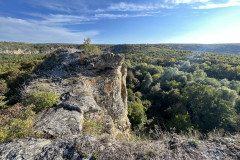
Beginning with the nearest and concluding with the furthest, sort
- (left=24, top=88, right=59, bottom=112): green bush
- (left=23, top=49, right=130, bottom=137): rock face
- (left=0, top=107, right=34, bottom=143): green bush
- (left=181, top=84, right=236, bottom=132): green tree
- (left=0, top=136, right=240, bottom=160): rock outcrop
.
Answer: (left=0, top=136, right=240, bottom=160): rock outcrop
(left=0, top=107, right=34, bottom=143): green bush
(left=23, top=49, right=130, bottom=137): rock face
(left=24, top=88, right=59, bottom=112): green bush
(left=181, top=84, right=236, bottom=132): green tree

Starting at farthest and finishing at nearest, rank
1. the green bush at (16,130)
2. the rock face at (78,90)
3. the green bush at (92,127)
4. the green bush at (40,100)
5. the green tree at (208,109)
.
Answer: the green tree at (208,109) < the green bush at (40,100) < the green bush at (92,127) < the rock face at (78,90) < the green bush at (16,130)

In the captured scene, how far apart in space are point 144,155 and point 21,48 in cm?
9338

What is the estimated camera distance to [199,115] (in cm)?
1759

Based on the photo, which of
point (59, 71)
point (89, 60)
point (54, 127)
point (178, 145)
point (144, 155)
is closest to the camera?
point (144, 155)

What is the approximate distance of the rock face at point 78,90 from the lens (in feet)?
16.1

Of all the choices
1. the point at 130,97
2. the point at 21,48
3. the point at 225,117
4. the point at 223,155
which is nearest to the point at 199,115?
the point at 225,117

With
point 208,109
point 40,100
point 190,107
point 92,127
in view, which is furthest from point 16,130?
point 190,107

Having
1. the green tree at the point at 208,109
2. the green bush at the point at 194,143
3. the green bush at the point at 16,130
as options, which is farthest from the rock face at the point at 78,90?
the green tree at the point at 208,109

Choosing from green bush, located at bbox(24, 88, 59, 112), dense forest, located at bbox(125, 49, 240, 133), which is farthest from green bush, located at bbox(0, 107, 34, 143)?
dense forest, located at bbox(125, 49, 240, 133)

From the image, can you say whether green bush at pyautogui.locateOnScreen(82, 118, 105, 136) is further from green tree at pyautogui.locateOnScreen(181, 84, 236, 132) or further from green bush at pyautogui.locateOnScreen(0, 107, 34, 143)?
green tree at pyautogui.locateOnScreen(181, 84, 236, 132)

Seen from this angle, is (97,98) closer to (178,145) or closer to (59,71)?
→ (59,71)

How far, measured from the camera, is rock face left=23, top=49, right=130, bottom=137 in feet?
16.1

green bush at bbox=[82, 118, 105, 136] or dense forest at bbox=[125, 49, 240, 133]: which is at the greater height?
green bush at bbox=[82, 118, 105, 136]

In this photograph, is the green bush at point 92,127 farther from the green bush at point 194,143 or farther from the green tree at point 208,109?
the green tree at point 208,109
